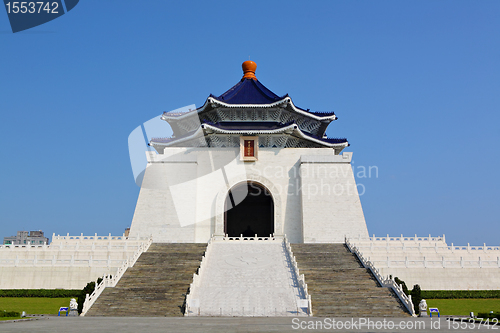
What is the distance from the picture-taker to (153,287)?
15.9 metres

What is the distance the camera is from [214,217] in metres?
26.2

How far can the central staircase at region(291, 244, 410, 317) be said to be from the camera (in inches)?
550

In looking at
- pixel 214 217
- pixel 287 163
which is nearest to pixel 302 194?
pixel 287 163

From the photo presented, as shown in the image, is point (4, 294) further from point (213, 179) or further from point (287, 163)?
point (287, 163)

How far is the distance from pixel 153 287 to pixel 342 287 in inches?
257

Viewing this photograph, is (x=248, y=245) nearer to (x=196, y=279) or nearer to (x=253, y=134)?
(x=196, y=279)

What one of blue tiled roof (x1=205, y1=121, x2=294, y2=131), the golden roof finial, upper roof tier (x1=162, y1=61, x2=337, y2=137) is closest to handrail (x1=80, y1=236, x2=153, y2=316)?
blue tiled roof (x1=205, y1=121, x2=294, y2=131)

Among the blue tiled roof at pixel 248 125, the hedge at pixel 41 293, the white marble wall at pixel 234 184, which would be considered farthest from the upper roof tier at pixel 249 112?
the hedge at pixel 41 293

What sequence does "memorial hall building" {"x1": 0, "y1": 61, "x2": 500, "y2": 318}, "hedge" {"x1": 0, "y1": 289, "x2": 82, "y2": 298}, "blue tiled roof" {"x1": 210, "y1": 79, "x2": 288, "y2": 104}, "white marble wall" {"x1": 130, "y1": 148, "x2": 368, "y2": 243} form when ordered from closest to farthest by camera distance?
"memorial hall building" {"x1": 0, "y1": 61, "x2": 500, "y2": 318} → "hedge" {"x1": 0, "y1": 289, "x2": 82, "y2": 298} → "white marble wall" {"x1": 130, "y1": 148, "x2": 368, "y2": 243} → "blue tiled roof" {"x1": 210, "y1": 79, "x2": 288, "y2": 104}

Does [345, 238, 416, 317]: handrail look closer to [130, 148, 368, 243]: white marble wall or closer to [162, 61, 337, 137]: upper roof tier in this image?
[130, 148, 368, 243]: white marble wall

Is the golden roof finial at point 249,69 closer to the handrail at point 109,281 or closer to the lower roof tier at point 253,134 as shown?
the lower roof tier at point 253,134

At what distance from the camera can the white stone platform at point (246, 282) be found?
45.8 feet

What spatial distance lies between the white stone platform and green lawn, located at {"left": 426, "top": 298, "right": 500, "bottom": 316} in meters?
5.06

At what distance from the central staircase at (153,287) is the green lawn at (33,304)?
2138mm
